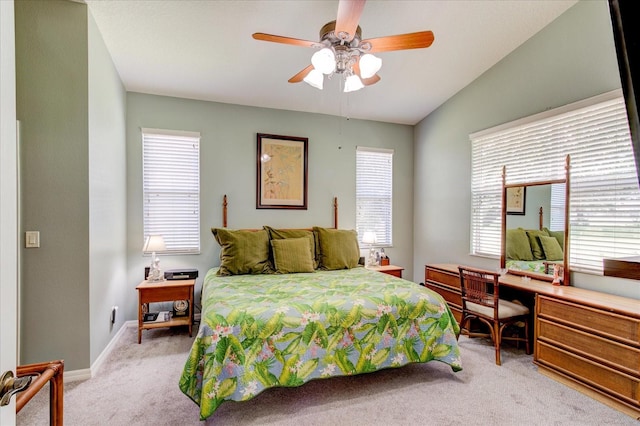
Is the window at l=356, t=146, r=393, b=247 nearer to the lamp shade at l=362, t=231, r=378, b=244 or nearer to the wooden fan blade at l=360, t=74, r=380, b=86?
the lamp shade at l=362, t=231, r=378, b=244

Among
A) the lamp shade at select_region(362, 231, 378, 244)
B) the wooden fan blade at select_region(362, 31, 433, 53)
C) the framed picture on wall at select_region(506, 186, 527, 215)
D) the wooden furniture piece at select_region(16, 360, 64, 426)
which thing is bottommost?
the wooden furniture piece at select_region(16, 360, 64, 426)

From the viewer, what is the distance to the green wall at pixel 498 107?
9.15ft

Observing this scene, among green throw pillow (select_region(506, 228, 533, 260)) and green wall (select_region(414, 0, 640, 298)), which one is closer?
green wall (select_region(414, 0, 640, 298))

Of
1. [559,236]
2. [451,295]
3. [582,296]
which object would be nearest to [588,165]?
[559,236]

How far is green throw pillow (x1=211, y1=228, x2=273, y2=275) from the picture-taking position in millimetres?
3439

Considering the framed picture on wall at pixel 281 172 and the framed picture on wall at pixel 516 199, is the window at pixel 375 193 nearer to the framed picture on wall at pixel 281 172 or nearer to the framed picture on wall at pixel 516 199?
the framed picture on wall at pixel 281 172

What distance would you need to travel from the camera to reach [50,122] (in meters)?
2.49

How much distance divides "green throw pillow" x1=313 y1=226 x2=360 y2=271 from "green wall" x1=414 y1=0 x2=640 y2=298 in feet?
4.75

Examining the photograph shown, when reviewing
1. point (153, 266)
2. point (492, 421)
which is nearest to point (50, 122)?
point (153, 266)

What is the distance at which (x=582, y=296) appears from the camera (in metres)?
2.55

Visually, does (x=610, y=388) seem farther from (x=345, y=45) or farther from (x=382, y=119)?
(x=382, y=119)

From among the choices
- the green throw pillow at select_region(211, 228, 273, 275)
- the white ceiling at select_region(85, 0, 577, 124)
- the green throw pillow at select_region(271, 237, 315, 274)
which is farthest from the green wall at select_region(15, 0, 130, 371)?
the green throw pillow at select_region(271, 237, 315, 274)

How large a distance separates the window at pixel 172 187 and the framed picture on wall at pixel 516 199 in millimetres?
3678

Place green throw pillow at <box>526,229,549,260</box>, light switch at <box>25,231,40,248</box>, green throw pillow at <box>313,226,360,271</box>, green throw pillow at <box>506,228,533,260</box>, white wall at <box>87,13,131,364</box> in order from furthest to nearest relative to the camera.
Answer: green throw pillow at <box>313,226,360,271</box>, green throw pillow at <box>506,228,533,260</box>, green throw pillow at <box>526,229,549,260</box>, white wall at <box>87,13,131,364</box>, light switch at <box>25,231,40,248</box>
